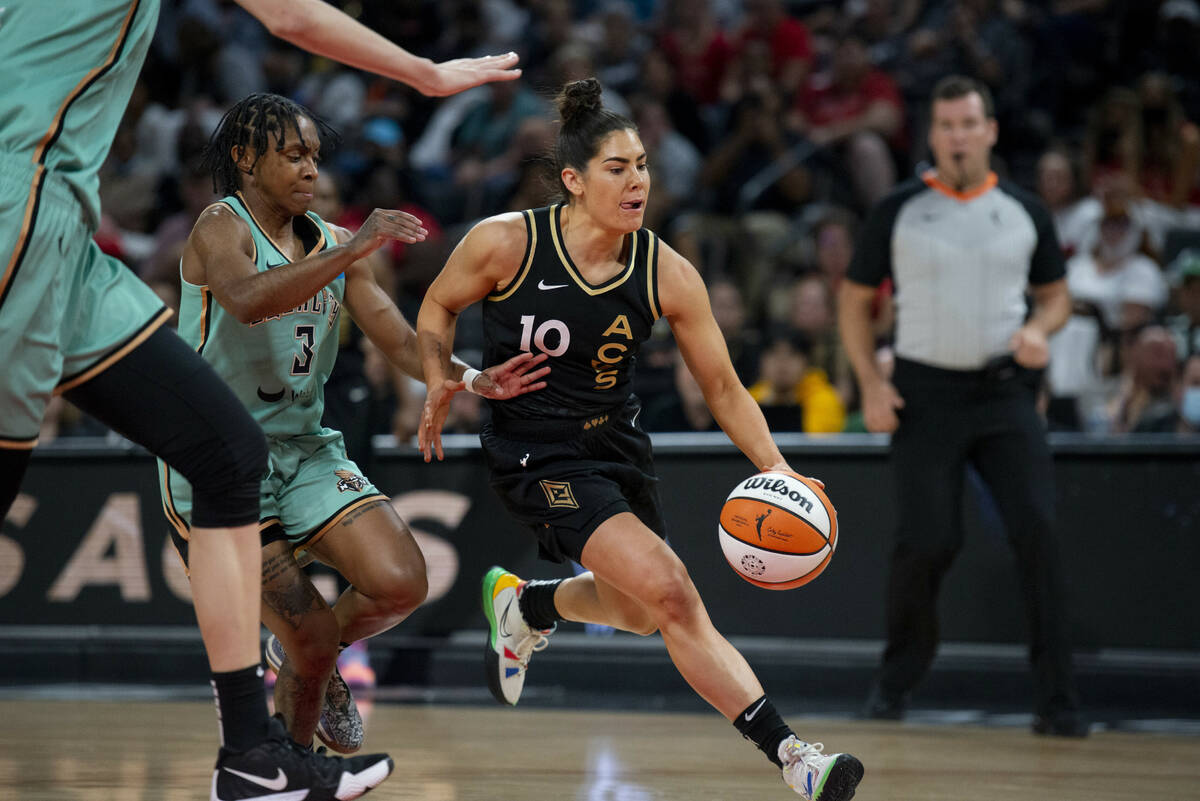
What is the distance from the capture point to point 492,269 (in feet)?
15.0

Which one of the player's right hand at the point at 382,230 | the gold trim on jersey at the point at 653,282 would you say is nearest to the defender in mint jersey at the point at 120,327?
the player's right hand at the point at 382,230

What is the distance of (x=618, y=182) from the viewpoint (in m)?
4.48

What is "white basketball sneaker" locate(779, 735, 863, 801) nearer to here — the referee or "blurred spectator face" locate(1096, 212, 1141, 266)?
the referee

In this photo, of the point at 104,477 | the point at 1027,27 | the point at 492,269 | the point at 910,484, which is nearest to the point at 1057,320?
the point at 910,484

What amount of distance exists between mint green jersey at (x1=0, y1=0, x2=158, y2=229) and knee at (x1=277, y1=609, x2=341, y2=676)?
4.88 ft

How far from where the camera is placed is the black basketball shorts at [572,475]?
4449mm

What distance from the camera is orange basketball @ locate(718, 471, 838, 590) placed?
431cm

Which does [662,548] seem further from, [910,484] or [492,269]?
[910,484]

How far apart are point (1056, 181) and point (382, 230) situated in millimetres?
6866

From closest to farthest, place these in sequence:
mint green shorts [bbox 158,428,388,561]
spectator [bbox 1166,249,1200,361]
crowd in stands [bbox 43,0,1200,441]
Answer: mint green shorts [bbox 158,428,388,561]
spectator [bbox 1166,249,1200,361]
crowd in stands [bbox 43,0,1200,441]

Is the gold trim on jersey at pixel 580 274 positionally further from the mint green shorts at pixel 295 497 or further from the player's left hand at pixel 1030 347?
the player's left hand at pixel 1030 347

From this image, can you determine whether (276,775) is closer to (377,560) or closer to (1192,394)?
(377,560)

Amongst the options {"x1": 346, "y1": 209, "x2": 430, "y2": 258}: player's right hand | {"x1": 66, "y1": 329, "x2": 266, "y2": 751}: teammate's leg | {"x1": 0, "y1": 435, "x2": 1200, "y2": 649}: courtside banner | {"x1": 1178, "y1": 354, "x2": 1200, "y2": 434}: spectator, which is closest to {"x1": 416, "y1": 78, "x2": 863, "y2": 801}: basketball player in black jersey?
{"x1": 346, "y1": 209, "x2": 430, "y2": 258}: player's right hand

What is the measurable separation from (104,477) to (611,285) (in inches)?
164
